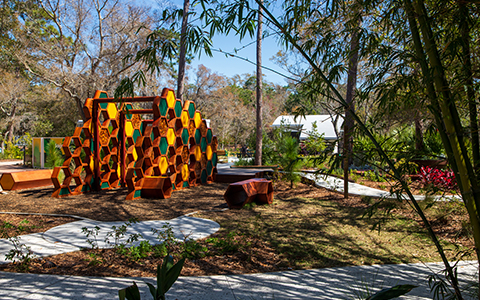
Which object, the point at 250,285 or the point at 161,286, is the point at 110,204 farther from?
the point at 161,286

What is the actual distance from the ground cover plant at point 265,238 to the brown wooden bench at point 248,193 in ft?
0.80

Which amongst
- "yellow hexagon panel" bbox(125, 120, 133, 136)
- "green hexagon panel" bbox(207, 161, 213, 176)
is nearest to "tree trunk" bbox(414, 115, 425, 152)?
"green hexagon panel" bbox(207, 161, 213, 176)

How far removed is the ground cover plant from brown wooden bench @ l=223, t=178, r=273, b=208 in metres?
0.24

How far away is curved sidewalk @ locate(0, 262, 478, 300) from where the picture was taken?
9.07 ft

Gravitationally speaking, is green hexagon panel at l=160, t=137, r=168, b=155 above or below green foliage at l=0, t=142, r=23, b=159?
above

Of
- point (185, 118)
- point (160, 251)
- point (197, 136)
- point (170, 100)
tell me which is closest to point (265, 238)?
point (160, 251)

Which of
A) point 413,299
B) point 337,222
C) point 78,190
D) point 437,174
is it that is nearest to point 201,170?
point 78,190

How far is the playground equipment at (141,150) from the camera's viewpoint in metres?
7.74

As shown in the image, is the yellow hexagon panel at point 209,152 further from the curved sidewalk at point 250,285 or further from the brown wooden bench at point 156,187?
the curved sidewalk at point 250,285

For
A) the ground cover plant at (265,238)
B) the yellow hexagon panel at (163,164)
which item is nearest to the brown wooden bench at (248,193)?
the ground cover plant at (265,238)

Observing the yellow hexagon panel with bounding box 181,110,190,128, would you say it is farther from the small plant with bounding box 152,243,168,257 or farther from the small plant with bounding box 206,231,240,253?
the small plant with bounding box 152,243,168,257

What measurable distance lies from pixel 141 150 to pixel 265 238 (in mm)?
4504

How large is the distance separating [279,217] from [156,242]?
2434 mm

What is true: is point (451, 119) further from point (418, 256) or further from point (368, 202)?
point (368, 202)
